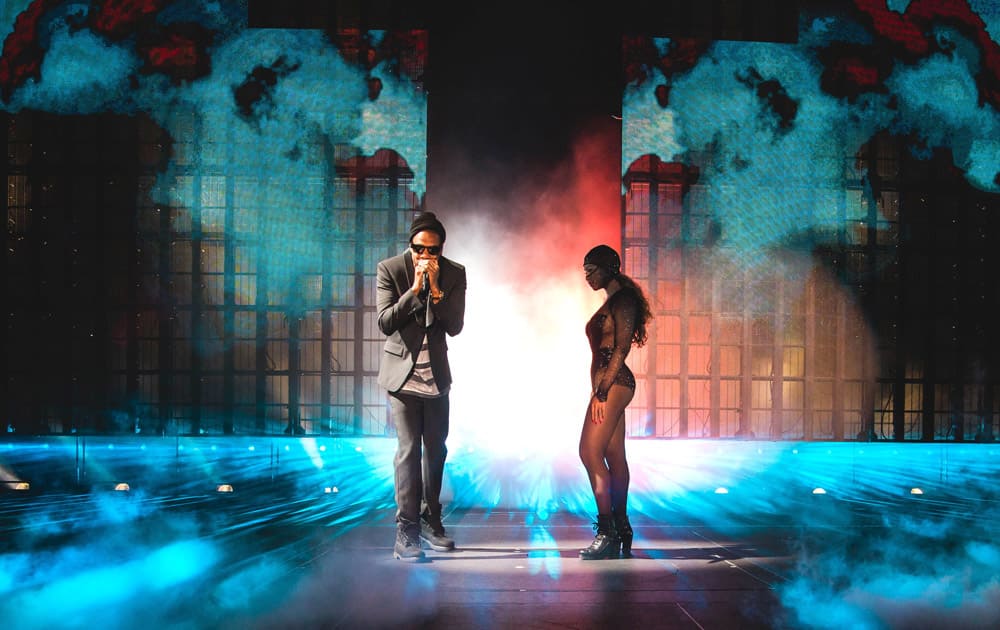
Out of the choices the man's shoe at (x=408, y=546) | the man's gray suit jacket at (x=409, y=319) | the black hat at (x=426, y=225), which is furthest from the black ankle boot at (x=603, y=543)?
the black hat at (x=426, y=225)

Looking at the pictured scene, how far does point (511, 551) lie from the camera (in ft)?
13.7

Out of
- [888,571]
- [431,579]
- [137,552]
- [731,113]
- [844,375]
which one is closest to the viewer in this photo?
[431,579]

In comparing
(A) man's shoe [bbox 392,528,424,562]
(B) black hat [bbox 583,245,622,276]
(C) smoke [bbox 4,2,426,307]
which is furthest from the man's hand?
(C) smoke [bbox 4,2,426,307]

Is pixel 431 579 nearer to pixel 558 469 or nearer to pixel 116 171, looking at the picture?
pixel 558 469

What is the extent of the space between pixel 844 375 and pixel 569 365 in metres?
8.16

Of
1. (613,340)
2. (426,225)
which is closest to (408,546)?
(613,340)

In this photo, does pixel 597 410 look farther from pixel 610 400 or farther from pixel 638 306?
pixel 638 306

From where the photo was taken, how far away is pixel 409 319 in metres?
3.92

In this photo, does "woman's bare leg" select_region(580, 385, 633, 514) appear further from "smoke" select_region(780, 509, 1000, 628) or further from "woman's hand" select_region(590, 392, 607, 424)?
"smoke" select_region(780, 509, 1000, 628)

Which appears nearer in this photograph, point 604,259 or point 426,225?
point 426,225

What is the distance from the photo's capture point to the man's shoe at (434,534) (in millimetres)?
4094

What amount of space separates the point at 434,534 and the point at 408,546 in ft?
0.95

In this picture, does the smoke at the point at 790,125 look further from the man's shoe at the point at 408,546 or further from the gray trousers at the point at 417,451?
the man's shoe at the point at 408,546

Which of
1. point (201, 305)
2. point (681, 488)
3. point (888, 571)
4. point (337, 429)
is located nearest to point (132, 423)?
point (201, 305)
